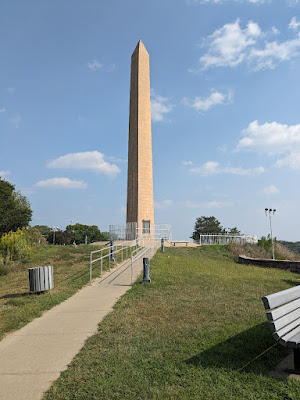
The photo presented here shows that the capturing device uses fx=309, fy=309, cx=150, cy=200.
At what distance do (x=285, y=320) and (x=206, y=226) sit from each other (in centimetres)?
5289

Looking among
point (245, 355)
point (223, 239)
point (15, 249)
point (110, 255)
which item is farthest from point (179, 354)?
point (223, 239)

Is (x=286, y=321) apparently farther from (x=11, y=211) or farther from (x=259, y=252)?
(x=11, y=211)

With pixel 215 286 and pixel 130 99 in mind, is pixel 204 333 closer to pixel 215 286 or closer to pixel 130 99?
pixel 215 286

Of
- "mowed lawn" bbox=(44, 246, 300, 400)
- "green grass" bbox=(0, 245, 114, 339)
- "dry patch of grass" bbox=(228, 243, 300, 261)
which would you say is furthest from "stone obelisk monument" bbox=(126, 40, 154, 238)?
"mowed lawn" bbox=(44, 246, 300, 400)

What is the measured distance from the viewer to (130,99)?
2802cm

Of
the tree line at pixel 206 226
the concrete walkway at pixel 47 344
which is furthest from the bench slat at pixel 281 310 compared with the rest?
the tree line at pixel 206 226

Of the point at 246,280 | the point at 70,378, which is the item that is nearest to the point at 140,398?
the point at 70,378

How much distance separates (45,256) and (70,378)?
44.8ft

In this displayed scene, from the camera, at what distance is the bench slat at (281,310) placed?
11.8 feet

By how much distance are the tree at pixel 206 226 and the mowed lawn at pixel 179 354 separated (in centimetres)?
4838

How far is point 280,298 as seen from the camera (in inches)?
156

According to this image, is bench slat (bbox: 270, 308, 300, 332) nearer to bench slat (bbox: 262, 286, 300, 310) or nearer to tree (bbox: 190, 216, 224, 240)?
bench slat (bbox: 262, 286, 300, 310)

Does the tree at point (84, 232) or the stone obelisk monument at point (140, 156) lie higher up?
the stone obelisk monument at point (140, 156)

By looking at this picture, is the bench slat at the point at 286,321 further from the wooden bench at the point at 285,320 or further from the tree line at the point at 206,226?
the tree line at the point at 206,226
